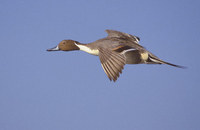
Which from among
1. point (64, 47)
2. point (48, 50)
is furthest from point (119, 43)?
point (48, 50)

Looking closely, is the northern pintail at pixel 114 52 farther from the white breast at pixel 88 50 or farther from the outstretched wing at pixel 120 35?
the outstretched wing at pixel 120 35

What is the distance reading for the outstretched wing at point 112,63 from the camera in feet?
13.4

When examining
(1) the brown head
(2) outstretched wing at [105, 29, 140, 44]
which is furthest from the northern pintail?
(2) outstretched wing at [105, 29, 140, 44]

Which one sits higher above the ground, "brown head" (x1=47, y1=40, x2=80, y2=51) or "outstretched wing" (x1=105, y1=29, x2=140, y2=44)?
"outstretched wing" (x1=105, y1=29, x2=140, y2=44)

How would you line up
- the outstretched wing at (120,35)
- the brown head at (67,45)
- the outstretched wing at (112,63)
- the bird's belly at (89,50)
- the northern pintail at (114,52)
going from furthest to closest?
1. the outstretched wing at (120,35)
2. the brown head at (67,45)
3. the bird's belly at (89,50)
4. the northern pintail at (114,52)
5. the outstretched wing at (112,63)

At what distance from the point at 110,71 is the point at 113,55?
339 mm

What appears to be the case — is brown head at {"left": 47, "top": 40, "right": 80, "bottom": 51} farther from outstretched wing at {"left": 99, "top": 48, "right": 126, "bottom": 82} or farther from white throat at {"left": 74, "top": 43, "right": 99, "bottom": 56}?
outstretched wing at {"left": 99, "top": 48, "right": 126, "bottom": 82}

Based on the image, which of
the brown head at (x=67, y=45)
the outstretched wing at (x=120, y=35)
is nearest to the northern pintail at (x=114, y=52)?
the brown head at (x=67, y=45)

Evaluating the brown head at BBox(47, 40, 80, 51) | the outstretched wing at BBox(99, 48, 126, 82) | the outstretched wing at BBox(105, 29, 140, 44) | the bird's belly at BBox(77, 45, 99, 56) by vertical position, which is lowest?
the outstretched wing at BBox(99, 48, 126, 82)

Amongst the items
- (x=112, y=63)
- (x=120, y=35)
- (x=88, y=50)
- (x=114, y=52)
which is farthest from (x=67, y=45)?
(x=112, y=63)

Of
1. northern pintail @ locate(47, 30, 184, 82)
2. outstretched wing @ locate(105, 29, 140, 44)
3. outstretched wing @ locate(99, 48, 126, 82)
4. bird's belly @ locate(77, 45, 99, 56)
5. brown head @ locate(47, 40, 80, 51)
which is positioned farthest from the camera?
outstretched wing @ locate(105, 29, 140, 44)

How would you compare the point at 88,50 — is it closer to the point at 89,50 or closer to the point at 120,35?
the point at 89,50

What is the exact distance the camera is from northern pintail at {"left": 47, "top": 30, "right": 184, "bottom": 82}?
13.7 ft

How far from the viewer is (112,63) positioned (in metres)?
4.23
